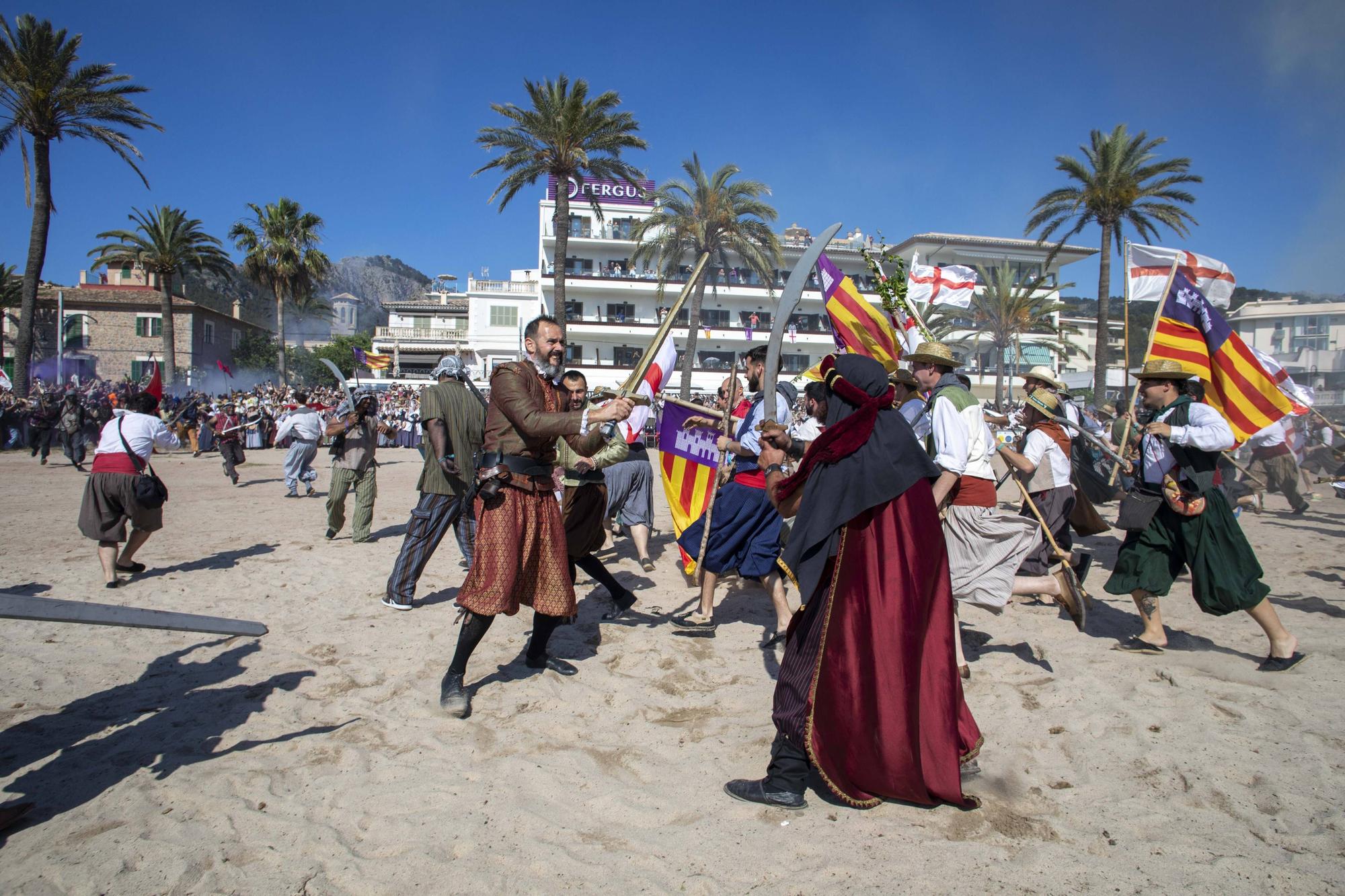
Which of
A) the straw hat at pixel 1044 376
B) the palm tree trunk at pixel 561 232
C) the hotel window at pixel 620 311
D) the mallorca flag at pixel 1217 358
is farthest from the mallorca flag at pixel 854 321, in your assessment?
the hotel window at pixel 620 311

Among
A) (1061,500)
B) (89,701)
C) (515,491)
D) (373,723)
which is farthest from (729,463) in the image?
(89,701)

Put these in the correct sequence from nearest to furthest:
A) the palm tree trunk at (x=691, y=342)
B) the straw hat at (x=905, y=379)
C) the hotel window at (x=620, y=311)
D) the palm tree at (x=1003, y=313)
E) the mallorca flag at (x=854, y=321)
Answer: the straw hat at (x=905, y=379)
the mallorca flag at (x=854, y=321)
the palm tree trunk at (x=691, y=342)
the palm tree at (x=1003, y=313)
the hotel window at (x=620, y=311)

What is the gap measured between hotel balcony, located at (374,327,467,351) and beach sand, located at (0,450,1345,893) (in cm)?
5749

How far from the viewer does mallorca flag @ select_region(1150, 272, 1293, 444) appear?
18.5 feet

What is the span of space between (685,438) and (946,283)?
17.7ft

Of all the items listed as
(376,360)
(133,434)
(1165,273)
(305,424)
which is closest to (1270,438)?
(1165,273)

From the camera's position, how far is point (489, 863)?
8.84 feet

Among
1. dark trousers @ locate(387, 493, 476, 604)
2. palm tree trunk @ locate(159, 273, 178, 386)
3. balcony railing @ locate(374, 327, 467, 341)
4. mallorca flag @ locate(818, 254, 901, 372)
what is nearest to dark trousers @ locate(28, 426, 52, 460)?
palm tree trunk @ locate(159, 273, 178, 386)

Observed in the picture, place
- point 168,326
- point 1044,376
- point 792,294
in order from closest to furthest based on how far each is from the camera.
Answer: point 792,294, point 1044,376, point 168,326

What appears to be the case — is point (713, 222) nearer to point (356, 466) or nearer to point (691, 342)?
point (691, 342)

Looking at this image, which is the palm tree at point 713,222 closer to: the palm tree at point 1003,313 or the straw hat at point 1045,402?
the palm tree at point 1003,313

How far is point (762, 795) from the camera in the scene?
3082 millimetres

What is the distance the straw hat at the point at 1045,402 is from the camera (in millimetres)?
6062

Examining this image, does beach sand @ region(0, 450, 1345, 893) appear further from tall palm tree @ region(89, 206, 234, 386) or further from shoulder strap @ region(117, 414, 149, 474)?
tall palm tree @ region(89, 206, 234, 386)
